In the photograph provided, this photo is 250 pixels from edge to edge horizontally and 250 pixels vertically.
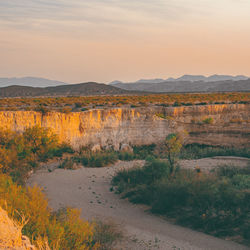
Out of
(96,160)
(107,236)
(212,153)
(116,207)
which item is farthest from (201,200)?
(212,153)

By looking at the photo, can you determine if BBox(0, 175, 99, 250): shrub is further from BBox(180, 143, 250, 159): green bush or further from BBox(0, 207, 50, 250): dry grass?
BBox(180, 143, 250, 159): green bush

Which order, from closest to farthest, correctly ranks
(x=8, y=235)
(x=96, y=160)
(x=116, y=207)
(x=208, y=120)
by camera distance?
(x=8, y=235), (x=116, y=207), (x=96, y=160), (x=208, y=120)

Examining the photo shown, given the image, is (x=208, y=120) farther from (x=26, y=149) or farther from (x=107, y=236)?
(x=107, y=236)

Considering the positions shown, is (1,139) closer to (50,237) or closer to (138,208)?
(138,208)

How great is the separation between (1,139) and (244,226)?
15.0 m

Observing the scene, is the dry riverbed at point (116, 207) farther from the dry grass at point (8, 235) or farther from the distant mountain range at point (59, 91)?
the distant mountain range at point (59, 91)

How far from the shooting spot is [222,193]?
443 inches

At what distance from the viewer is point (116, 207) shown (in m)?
13.0

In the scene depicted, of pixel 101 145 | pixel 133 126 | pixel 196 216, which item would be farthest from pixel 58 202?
pixel 133 126

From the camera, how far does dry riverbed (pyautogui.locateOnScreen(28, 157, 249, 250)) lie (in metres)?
9.43

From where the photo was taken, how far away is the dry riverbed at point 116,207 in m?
9.43

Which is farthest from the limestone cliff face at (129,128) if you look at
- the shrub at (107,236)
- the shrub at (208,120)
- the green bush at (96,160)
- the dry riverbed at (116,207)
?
the shrub at (107,236)

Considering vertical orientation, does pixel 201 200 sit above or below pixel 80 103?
below

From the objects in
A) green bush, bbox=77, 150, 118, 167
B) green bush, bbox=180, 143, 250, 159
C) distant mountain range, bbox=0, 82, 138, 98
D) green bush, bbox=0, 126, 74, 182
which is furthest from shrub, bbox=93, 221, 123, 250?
distant mountain range, bbox=0, 82, 138, 98
